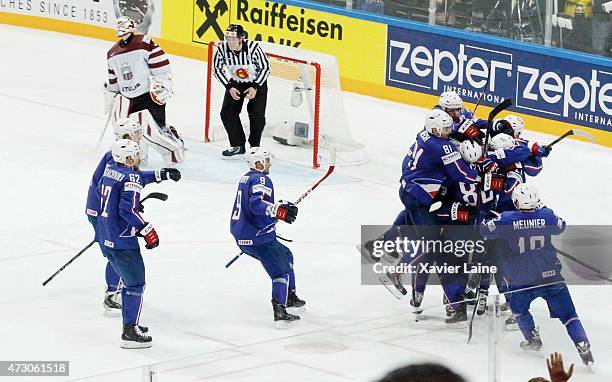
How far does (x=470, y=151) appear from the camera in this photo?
363 inches

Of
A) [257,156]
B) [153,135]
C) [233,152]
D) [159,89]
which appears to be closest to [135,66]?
[159,89]

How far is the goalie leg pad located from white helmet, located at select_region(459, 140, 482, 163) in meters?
4.72

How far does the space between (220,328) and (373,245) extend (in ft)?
5.20

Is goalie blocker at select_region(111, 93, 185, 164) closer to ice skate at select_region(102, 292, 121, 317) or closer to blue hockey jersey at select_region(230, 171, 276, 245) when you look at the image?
ice skate at select_region(102, 292, 121, 317)

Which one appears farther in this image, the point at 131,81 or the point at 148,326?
the point at 131,81

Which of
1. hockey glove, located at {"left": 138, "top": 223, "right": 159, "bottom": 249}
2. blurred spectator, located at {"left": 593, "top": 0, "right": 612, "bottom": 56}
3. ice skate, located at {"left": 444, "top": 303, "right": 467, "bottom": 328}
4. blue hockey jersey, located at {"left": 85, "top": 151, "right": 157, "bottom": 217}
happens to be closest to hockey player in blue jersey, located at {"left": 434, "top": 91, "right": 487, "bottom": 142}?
blue hockey jersey, located at {"left": 85, "top": 151, "right": 157, "bottom": 217}

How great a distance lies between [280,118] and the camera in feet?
47.4

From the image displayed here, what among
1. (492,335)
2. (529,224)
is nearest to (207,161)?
(529,224)

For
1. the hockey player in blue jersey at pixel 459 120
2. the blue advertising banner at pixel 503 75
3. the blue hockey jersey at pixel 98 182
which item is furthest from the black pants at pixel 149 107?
the blue hockey jersey at pixel 98 182

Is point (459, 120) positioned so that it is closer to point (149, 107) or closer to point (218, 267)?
point (218, 267)

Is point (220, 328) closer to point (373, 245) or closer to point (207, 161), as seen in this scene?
point (373, 245)

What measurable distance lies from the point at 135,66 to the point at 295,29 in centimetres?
408

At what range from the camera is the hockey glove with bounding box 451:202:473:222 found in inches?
362

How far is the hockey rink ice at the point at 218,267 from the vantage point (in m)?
6.37
